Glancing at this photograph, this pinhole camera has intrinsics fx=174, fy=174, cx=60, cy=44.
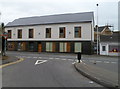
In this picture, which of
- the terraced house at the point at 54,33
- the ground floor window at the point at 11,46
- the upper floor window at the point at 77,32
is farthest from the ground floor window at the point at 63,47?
the ground floor window at the point at 11,46

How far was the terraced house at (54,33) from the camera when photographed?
34.8m

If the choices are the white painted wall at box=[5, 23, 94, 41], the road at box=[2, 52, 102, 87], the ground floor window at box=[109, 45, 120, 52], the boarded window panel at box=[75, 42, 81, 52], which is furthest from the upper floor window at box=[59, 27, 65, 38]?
the road at box=[2, 52, 102, 87]

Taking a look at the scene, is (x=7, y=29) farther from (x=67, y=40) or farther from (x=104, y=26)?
(x=104, y=26)

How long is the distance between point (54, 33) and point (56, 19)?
393 cm

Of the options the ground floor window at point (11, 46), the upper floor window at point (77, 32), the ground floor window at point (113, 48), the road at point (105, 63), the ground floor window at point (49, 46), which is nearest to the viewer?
the road at point (105, 63)

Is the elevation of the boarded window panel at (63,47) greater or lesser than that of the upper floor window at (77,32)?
lesser

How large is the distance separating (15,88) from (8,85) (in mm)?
697

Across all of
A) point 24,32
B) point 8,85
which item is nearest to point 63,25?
point 24,32

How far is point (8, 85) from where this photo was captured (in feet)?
23.8

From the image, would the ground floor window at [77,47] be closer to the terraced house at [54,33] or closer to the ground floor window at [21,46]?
the terraced house at [54,33]

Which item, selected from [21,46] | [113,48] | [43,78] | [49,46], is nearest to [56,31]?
[49,46]

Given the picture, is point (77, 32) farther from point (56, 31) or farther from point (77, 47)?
point (56, 31)

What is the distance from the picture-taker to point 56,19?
3959cm

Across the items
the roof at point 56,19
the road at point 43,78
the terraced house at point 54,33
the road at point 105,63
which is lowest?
the road at point 105,63
